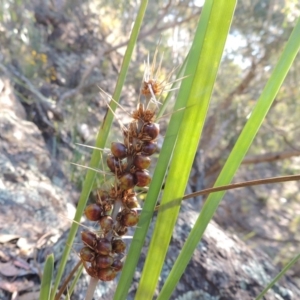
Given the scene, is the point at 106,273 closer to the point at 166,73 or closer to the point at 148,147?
the point at 148,147

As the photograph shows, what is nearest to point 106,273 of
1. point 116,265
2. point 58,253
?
point 116,265

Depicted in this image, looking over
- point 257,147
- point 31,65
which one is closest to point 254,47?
point 257,147

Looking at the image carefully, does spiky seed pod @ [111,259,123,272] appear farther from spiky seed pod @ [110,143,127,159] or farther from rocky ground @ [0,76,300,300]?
rocky ground @ [0,76,300,300]

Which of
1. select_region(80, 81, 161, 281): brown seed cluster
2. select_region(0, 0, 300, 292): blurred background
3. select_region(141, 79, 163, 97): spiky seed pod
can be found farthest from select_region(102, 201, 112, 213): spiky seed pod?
select_region(0, 0, 300, 292): blurred background

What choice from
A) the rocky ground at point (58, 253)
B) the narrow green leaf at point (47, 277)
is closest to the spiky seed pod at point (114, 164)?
the narrow green leaf at point (47, 277)

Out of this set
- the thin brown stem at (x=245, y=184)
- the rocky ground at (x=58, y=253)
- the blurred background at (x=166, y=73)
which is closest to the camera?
the thin brown stem at (x=245, y=184)

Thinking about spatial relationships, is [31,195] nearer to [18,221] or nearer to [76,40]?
[18,221]

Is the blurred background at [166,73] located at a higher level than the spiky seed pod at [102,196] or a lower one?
higher

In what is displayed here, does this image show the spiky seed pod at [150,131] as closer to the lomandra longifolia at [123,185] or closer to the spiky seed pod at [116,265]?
the lomandra longifolia at [123,185]
